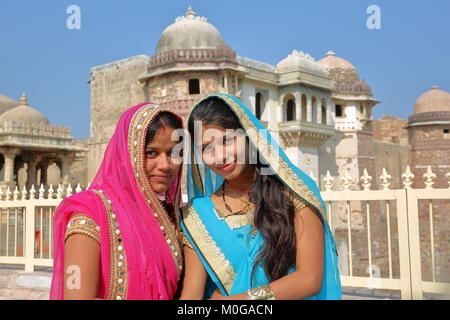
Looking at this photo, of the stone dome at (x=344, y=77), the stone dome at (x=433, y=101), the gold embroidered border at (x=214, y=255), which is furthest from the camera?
the stone dome at (x=433, y=101)

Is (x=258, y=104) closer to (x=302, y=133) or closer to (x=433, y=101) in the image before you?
(x=302, y=133)

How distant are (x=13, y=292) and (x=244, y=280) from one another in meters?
3.71

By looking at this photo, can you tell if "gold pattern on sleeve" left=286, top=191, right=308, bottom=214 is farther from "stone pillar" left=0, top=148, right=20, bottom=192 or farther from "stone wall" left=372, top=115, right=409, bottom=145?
"stone wall" left=372, top=115, right=409, bottom=145

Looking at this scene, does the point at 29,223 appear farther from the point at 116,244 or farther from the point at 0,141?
the point at 0,141

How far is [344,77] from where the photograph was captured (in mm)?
21000

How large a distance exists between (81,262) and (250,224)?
561 millimetres

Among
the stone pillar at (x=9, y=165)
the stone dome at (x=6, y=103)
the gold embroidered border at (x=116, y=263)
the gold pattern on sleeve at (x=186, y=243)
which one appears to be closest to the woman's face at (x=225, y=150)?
the gold pattern on sleeve at (x=186, y=243)

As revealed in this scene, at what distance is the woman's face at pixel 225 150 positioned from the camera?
5.21ft

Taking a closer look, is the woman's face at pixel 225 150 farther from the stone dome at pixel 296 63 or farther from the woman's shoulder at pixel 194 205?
the stone dome at pixel 296 63

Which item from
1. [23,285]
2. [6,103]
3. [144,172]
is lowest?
[23,285]

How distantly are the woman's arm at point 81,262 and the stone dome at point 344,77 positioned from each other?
19.7 m

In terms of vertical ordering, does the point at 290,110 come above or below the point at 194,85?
below

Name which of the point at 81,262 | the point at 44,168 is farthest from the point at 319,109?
the point at 81,262
